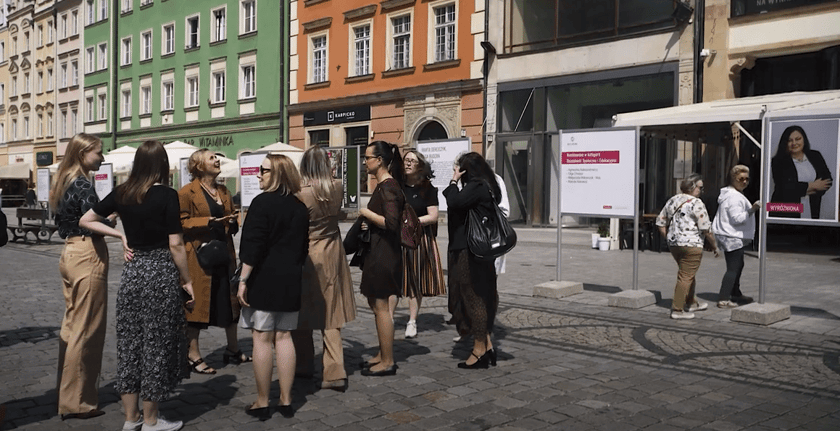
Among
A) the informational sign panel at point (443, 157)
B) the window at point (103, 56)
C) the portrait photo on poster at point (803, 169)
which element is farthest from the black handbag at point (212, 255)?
the window at point (103, 56)

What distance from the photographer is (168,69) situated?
3819cm

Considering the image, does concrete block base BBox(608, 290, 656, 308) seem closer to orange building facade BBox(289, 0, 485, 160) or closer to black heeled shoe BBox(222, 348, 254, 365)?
black heeled shoe BBox(222, 348, 254, 365)

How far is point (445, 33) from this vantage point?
2527 centimetres

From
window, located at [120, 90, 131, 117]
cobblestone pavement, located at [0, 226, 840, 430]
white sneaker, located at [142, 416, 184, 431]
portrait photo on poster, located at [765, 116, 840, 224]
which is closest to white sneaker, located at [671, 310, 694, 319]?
cobblestone pavement, located at [0, 226, 840, 430]

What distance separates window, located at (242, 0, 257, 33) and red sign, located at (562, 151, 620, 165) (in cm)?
2480

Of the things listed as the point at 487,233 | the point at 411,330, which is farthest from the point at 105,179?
the point at 487,233

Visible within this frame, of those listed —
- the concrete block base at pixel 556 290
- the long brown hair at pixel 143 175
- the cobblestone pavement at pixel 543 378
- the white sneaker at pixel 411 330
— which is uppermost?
the long brown hair at pixel 143 175

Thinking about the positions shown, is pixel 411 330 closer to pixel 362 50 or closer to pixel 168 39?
pixel 362 50

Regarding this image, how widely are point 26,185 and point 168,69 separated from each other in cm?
1786

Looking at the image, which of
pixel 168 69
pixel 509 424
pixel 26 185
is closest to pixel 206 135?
pixel 168 69

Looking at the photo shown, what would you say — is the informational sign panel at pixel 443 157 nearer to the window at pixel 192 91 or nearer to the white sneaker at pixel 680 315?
the white sneaker at pixel 680 315

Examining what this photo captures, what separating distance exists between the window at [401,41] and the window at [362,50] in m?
1.43

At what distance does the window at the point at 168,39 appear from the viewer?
3800 cm

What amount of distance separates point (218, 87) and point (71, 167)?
31241mm
